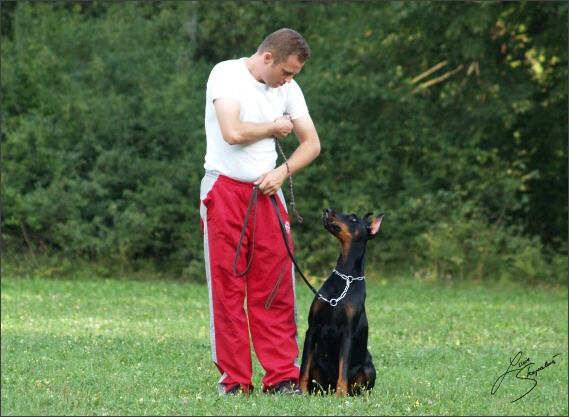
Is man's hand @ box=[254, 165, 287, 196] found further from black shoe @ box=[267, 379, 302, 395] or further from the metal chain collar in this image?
black shoe @ box=[267, 379, 302, 395]

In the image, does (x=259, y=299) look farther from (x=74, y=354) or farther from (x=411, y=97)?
(x=411, y=97)

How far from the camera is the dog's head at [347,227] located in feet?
18.3

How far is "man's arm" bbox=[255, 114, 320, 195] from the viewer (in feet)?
17.7

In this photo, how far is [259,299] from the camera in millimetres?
5570

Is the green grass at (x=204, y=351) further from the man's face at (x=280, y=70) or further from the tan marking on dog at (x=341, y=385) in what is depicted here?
the man's face at (x=280, y=70)

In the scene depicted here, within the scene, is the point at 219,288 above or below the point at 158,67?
below

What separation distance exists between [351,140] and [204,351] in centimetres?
883

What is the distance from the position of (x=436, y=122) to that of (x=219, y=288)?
1138 centimetres

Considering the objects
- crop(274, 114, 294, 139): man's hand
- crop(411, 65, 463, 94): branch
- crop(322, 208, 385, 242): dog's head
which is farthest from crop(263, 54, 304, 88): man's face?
crop(411, 65, 463, 94): branch

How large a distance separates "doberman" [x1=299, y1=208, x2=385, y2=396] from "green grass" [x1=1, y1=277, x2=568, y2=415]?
21 cm

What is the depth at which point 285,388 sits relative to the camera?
5.54 metres

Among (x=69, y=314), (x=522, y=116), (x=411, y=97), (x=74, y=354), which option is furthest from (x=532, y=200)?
(x=74, y=354)
